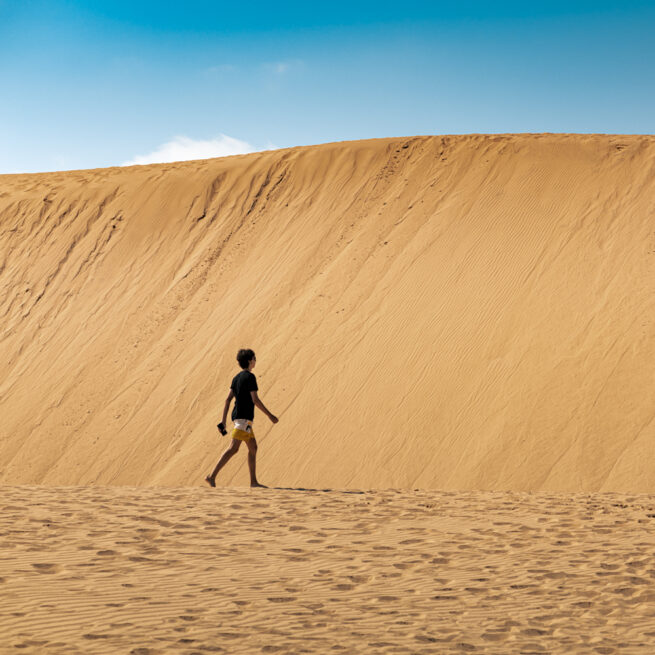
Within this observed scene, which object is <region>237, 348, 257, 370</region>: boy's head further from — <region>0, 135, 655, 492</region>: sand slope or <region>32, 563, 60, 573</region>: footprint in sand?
<region>32, 563, 60, 573</region>: footprint in sand

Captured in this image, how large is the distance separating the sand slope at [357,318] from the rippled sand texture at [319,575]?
8.38 ft

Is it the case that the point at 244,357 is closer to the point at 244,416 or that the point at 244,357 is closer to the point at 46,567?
the point at 244,416

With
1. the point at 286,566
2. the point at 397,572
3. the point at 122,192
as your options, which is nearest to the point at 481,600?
the point at 397,572

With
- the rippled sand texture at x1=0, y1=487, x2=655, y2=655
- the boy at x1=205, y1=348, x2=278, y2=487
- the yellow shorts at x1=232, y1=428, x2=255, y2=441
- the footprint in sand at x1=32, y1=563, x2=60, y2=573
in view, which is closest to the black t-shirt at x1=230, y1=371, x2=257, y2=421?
the boy at x1=205, y1=348, x2=278, y2=487

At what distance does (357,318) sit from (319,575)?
27.1 feet

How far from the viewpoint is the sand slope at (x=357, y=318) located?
1014 centimetres

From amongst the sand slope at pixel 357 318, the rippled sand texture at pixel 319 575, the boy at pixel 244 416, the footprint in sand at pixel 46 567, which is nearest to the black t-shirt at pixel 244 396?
the boy at pixel 244 416

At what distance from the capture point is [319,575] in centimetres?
493

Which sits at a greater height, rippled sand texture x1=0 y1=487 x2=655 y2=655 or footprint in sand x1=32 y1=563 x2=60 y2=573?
rippled sand texture x1=0 y1=487 x2=655 y2=655

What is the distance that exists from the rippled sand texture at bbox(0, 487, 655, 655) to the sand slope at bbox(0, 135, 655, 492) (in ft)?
8.38

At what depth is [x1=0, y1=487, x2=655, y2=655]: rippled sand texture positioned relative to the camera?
379cm

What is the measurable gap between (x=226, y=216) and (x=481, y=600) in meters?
14.1

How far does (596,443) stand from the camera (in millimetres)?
9492

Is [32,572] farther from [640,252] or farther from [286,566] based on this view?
[640,252]
